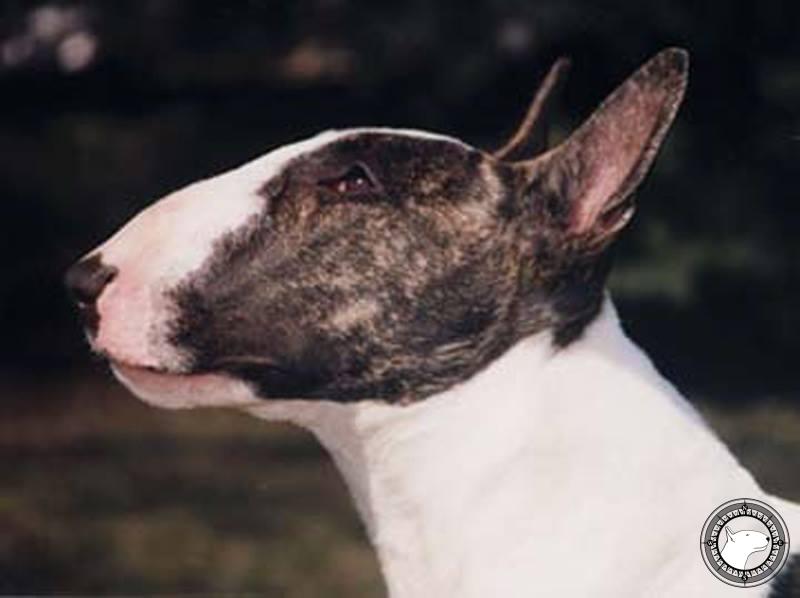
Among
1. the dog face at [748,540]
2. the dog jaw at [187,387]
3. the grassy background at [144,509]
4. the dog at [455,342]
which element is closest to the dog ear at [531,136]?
the dog at [455,342]

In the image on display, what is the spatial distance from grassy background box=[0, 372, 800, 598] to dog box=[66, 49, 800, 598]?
856mm

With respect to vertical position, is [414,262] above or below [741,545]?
above

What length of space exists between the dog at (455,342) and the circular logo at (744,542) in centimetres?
2

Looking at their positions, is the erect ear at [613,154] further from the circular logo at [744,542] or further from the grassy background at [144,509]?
the grassy background at [144,509]

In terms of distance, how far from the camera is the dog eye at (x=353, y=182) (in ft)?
8.41

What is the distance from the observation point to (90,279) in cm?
254

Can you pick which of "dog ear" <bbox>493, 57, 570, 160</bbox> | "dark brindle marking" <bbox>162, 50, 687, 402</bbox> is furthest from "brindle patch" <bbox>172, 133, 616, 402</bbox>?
"dog ear" <bbox>493, 57, 570, 160</bbox>

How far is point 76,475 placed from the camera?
3658 mm

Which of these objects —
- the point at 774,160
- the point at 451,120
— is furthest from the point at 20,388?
the point at 774,160

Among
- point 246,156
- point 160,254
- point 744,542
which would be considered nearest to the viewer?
point 160,254

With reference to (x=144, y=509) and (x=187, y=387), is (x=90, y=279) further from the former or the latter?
(x=144, y=509)

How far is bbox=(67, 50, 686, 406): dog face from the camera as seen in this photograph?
2523 mm

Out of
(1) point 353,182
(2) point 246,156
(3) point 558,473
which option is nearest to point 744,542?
(3) point 558,473

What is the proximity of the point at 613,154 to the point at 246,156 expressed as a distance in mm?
793
